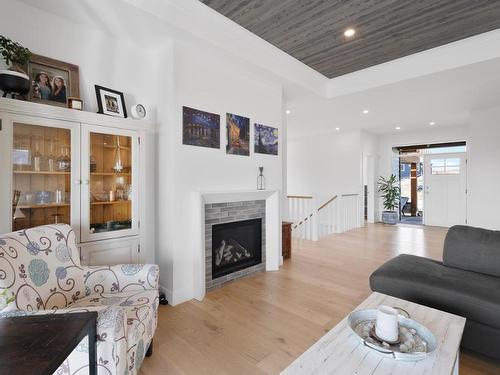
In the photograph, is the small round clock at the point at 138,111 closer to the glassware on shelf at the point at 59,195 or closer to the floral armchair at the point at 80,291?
the glassware on shelf at the point at 59,195

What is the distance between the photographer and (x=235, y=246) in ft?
10.7

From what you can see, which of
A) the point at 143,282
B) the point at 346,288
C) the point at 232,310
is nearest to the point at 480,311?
the point at 346,288

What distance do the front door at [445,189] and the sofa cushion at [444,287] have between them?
5.45 m

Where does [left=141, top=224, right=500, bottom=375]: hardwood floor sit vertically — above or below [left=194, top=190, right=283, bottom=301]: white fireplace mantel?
below

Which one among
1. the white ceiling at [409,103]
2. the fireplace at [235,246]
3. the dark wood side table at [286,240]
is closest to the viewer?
the fireplace at [235,246]

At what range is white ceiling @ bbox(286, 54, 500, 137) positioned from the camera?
3.37 metres

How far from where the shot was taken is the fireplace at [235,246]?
120 inches

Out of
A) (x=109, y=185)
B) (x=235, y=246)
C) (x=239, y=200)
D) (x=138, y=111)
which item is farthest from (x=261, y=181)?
(x=109, y=185)

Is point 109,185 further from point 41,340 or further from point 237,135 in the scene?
point 41,340

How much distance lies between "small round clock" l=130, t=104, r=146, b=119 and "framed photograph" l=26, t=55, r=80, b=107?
0.47 metres

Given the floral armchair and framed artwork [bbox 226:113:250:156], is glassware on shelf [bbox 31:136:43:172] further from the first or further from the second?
framed artwork [bbox 226:113:250:156]

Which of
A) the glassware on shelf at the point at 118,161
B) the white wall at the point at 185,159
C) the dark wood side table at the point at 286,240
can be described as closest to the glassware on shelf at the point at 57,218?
the glassware on shelf at the point at 118,161

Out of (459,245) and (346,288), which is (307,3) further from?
(346,288)

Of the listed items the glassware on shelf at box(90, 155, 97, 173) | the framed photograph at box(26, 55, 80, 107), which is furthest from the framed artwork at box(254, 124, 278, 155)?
the framed photograph at box(26, 55, 80, 107)
